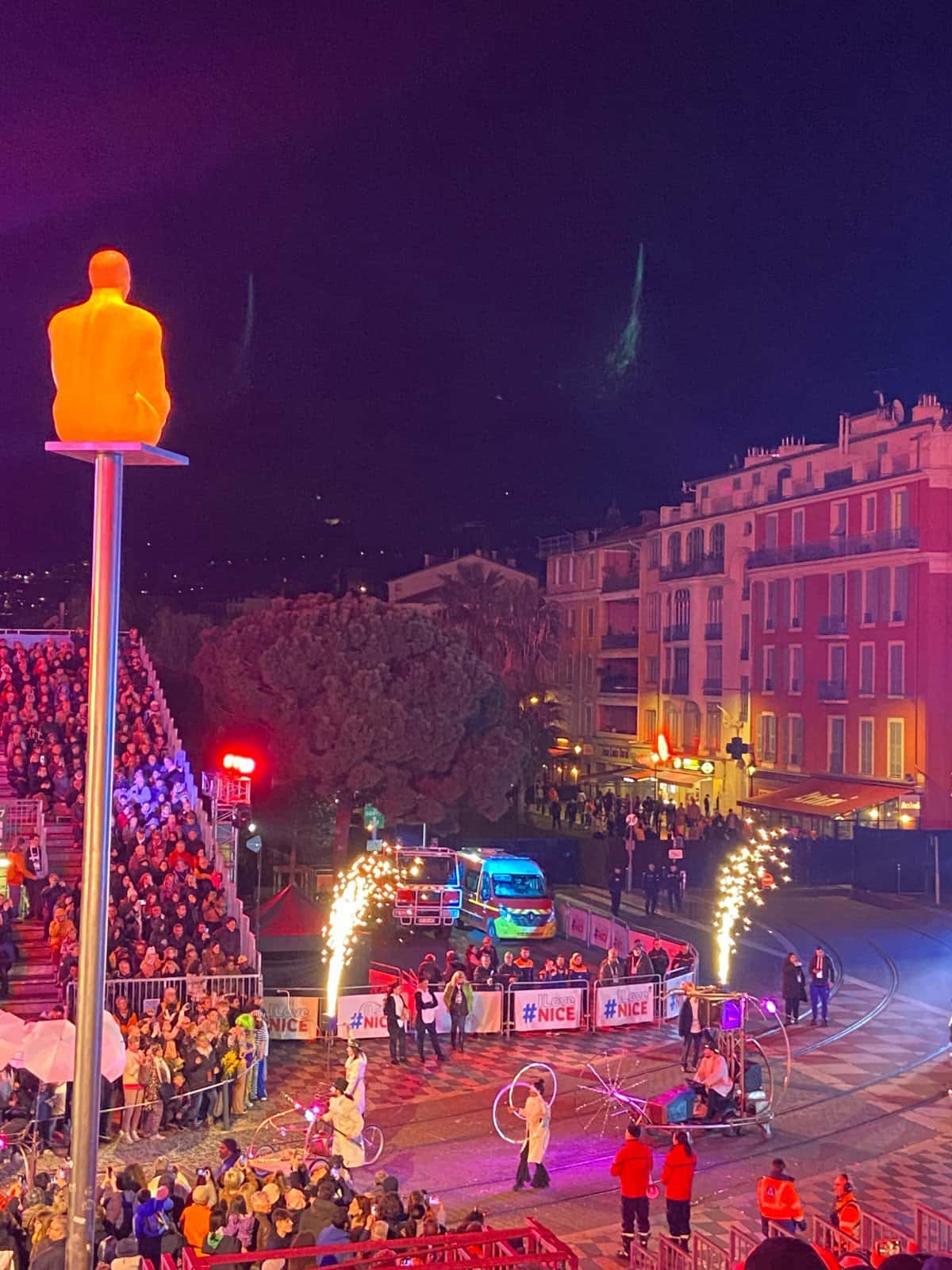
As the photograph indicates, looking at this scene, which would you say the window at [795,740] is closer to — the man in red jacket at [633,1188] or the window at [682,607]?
the window at [682,607]

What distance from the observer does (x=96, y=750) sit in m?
7.78

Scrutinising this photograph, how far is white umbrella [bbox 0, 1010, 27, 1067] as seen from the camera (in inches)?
583

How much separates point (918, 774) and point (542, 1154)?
3616 centimetres

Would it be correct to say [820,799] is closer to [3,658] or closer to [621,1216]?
[3,658]

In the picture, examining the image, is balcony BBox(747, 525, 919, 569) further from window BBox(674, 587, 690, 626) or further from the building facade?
window BBox(674, 587, 690, 626)

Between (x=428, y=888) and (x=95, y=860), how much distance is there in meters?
29.4

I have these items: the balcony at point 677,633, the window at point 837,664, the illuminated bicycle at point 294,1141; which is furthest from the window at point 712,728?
the illuminated bicycle at point 294,1141

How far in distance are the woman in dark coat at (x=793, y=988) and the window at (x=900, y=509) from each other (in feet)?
93.0

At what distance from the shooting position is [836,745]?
5459 cm

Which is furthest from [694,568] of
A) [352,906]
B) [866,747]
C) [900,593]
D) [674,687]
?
[352,906]

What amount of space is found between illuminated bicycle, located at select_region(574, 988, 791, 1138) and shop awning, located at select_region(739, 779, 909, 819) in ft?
88.1

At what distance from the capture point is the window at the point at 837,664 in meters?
54.7

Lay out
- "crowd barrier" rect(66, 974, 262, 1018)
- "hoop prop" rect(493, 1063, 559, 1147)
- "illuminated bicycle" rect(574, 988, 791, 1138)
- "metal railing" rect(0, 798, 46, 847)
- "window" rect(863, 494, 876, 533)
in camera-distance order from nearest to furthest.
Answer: "hoop prop" rect(493, 1063, 559, 1147) < "illuminated bicycle" rect(574, 988, 791, 1138) < "crowd barrier" rect(66, 974, 262, 1018) < "metal railing" rect(0, 798, 46, 847) < "window" rect(863, 494, 876, 533)

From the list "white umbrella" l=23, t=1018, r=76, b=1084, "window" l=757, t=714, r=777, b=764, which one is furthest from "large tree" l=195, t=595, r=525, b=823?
"white umbrella" l=23, t=1018, r=76, b=1084
